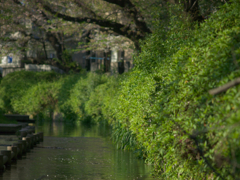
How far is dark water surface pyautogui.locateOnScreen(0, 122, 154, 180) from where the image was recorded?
285 inches

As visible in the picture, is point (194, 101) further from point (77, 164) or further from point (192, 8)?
point (192, 8)

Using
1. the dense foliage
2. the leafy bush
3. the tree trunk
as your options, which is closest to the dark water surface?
the dense foliage

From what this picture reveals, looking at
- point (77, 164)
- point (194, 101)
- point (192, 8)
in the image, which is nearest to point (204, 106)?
point (194, 101)

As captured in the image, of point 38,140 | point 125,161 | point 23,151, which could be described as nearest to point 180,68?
point 125,161

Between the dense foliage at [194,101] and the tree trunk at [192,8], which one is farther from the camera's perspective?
the tree trunk at [192,8]

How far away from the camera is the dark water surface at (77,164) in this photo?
23.8ft

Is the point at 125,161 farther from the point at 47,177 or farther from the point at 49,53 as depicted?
the point at 49,53

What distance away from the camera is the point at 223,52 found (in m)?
4.17

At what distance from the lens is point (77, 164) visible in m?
8.56

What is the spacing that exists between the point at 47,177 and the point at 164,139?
305cm

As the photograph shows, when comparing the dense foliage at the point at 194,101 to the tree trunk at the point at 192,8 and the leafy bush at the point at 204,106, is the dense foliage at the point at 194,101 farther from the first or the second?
the tree trunk at the point at 192,8

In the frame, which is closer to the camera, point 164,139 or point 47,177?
point 164,139

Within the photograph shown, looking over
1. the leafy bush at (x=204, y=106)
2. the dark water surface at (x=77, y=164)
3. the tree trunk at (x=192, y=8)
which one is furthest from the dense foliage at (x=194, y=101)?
the dark water surface at (x=77, y=164)

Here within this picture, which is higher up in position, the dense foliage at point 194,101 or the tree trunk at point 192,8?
the tree trunk at point 192,8
